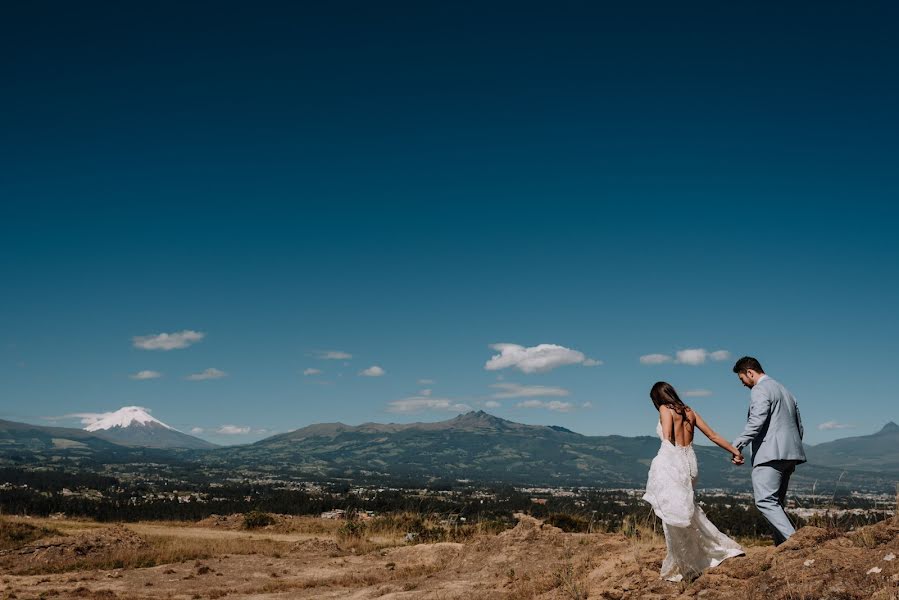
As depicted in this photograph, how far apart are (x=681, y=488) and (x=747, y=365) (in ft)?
7.23

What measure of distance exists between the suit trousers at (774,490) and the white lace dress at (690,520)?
687mm

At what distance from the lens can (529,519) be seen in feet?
64.6

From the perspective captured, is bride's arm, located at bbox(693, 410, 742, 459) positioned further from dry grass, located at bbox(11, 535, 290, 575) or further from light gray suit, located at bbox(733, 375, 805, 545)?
dry grass, located at bbox(11, 535, 290, 575)

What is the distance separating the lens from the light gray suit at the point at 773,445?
914cm

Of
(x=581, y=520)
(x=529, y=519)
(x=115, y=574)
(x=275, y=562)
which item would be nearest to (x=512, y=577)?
(x=529, y=519)

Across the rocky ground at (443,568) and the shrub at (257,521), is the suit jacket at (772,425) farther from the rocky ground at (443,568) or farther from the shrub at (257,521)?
the shrub at (257,521)

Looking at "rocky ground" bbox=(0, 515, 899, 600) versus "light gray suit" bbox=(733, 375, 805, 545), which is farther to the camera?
"light gray suit" bbox=(733, 375, 805, 545)

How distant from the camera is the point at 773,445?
30.1 feet

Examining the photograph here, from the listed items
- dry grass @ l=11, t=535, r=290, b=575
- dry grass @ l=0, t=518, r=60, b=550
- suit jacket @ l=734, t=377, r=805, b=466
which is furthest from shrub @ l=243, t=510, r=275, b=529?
suit jacket @ l=734, t=377, r=805, b=466

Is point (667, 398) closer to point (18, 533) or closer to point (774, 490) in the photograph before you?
point (774, 490)

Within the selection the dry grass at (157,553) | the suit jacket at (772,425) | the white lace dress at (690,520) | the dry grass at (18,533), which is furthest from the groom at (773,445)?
the dry grass at (18,533)

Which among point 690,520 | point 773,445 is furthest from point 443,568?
point 773,445

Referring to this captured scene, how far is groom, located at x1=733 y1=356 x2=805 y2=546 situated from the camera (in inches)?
360

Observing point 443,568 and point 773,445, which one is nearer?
point 773,445
